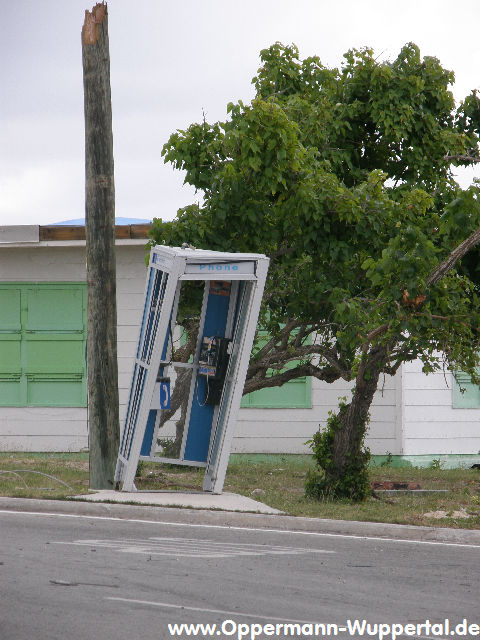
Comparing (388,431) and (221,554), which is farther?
(388,431)

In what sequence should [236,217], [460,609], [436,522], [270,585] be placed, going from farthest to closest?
[236,217]
[436,522]
[270,585]
[460,609]

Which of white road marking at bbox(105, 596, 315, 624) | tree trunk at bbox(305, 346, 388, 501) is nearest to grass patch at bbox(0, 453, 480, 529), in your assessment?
tree trunk at bbox(305, 346, 388, 501)

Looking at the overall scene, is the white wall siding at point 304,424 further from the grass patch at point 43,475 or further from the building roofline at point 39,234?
the building roofline at point 39,234

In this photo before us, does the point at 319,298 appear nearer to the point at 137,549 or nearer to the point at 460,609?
the point at 137,549

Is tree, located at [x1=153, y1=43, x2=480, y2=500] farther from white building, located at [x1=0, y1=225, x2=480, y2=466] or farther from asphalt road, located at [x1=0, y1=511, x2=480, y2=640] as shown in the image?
white building, located at [x1=0, y1=225, x2=480, y2=466]

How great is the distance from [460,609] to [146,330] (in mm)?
6604

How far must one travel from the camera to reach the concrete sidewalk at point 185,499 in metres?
11.8

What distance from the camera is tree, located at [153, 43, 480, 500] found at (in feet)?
40.3

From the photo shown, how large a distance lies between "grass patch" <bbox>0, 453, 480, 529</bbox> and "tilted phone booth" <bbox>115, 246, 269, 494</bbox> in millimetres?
714

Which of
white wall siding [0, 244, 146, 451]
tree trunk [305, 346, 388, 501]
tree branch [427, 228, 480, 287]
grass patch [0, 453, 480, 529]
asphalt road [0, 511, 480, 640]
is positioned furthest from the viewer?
white wall siding [0, 244, 146, 451]

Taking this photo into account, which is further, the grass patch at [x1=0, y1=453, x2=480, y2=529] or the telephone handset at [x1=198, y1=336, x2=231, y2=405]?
the telephone handset at [x1=198, y1=336, x2=231, y2=405]

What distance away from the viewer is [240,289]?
13.6 m

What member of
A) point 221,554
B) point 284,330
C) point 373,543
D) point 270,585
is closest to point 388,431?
point 284,330

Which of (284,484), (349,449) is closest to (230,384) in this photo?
(349,449)
